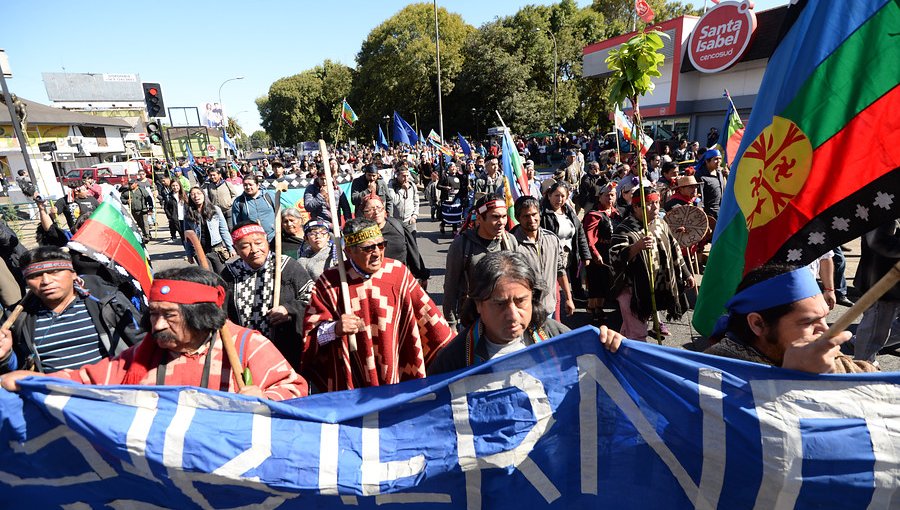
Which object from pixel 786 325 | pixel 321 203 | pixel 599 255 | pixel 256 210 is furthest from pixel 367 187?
pixel 786 325

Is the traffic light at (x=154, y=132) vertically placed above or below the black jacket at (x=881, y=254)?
above

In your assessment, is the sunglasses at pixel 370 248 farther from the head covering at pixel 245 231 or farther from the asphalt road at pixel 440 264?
the asphalt road at pixel 440 264

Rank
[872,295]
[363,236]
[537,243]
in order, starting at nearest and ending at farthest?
[872,295]
[363,236]
[537,243]

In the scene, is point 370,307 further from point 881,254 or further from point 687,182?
point 687,182

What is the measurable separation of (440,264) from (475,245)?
5.08 m

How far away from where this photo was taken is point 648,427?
1948 millimetres

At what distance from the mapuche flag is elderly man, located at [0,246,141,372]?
3457 millimetres

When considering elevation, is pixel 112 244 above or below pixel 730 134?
below

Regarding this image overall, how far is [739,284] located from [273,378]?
2.26 metres

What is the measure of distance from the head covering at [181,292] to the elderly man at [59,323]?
1.15m

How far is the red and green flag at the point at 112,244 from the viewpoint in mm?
3678

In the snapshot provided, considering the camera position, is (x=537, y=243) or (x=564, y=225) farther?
(x=564, y=225)

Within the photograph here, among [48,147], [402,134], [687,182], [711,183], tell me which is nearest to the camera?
[687,182]

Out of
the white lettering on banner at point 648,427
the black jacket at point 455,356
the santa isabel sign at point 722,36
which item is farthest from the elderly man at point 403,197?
the santa isabel sign at point 722,36
